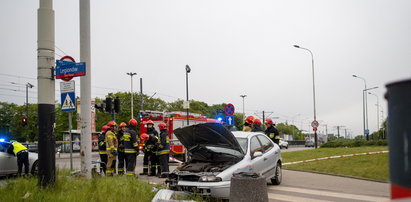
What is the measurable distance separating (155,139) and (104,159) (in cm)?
177

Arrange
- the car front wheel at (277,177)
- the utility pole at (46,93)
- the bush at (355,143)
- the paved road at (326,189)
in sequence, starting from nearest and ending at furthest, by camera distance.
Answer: the utility pole at (46,93), the paved road at (326,189), the car front wheel at (277,177), the bush at (355,143)

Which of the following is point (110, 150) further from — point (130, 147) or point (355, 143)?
point (355, 143)

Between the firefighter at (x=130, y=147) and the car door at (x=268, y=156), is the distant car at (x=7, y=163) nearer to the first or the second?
the firefighter at (x=130, y=147)

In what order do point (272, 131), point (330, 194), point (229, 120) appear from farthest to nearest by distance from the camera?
point (229, 120) → point (272, 131) → point (330, 194)

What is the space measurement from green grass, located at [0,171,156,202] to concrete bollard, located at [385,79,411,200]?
5.31m

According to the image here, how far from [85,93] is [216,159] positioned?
358cm

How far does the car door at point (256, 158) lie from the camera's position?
849cm

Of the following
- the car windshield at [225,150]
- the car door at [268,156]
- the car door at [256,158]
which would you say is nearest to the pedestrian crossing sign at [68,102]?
the car windshield at [225,150]

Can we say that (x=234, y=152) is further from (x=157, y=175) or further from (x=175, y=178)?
(x=157, y=175)

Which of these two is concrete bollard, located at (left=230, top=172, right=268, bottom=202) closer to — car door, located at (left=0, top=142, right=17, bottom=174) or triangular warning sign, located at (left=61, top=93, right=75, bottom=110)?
triangular warning sign, located at (left=61, top=93, right=75, bottom=110)

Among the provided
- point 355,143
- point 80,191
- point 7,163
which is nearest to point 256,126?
point 80,191

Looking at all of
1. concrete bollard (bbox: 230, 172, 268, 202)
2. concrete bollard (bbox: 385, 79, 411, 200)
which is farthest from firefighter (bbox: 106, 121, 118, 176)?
concrete bollard (bbox: 385, 79, 411, 200)

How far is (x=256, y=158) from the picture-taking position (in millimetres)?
Answer: 8742

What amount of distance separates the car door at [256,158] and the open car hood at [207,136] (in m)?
0.34
